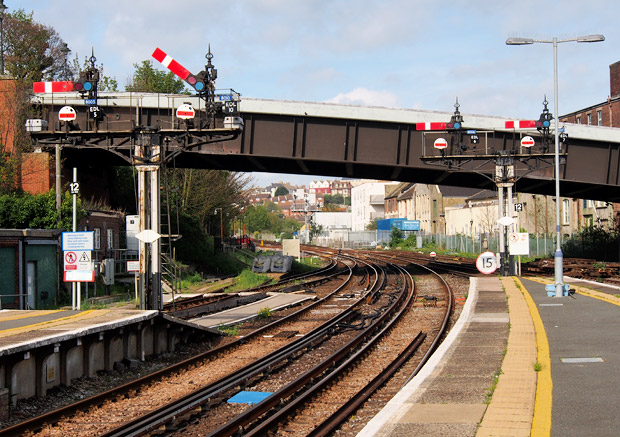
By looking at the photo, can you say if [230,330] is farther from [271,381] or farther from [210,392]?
[210,392]

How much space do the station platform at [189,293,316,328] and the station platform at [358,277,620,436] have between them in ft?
23.3

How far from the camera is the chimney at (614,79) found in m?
63.5

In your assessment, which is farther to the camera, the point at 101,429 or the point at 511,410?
the point at 101,429

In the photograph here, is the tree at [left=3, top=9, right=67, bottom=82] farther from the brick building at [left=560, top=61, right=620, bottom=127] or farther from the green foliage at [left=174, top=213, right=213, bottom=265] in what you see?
the brick building at [left=560, top=61, right=620, bottom=127]

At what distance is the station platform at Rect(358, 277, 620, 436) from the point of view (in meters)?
7.10

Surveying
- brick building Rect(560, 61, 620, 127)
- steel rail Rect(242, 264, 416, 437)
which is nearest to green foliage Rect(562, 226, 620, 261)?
brick building Rect(560, 61, 620, 127)

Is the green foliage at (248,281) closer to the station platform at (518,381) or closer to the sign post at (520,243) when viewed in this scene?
the sign post at (520,243)

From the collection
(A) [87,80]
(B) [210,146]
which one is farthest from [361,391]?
(B) [210,146]

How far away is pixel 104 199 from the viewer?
39.0m

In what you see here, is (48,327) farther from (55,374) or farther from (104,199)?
(104,199)

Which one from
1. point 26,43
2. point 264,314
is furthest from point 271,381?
point 26,43

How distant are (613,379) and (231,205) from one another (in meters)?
46.5

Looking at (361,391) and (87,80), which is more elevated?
(87,80)

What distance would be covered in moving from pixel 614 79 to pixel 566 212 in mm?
14658
